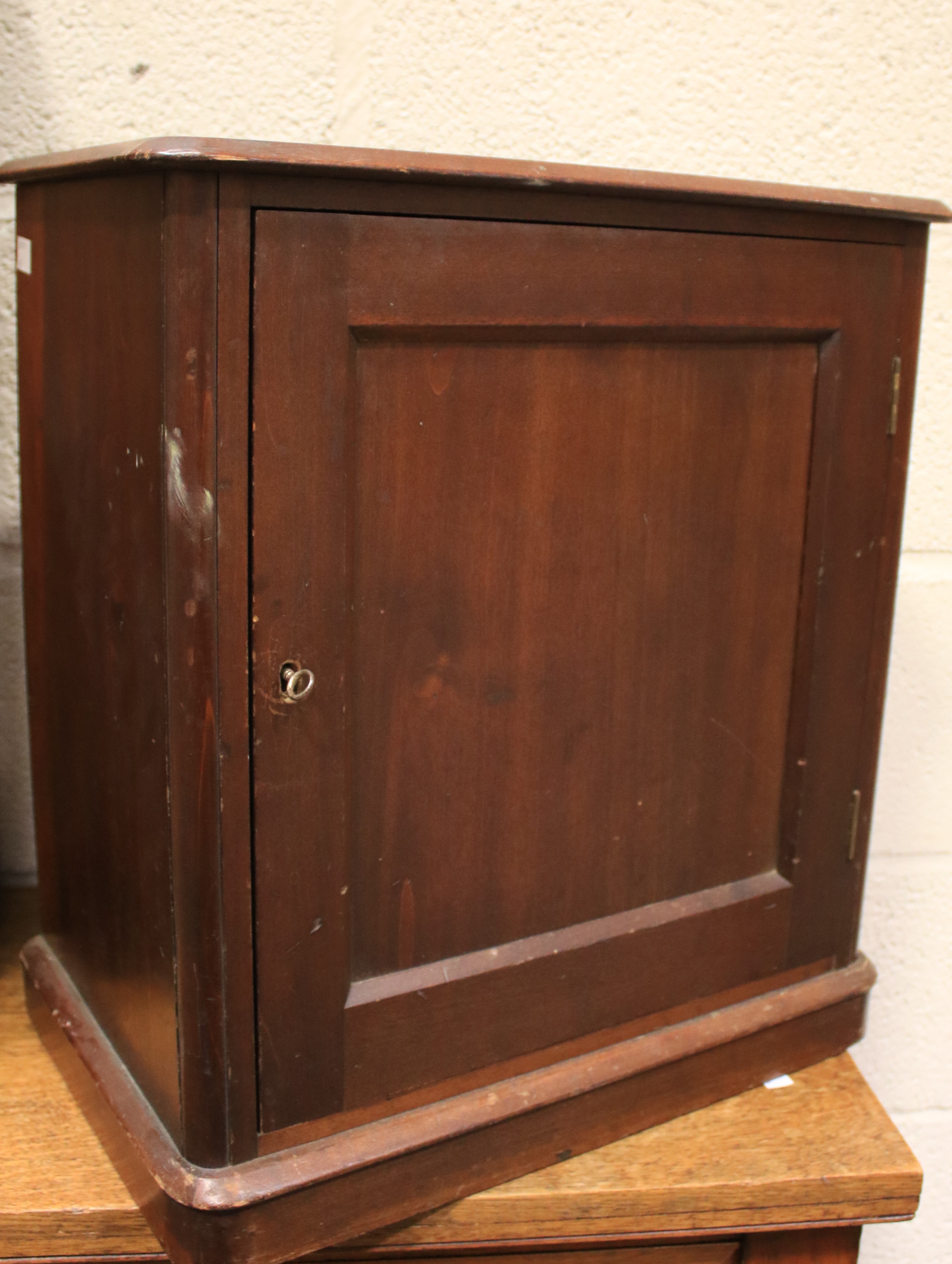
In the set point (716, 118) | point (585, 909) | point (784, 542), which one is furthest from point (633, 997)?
point (716, 118)

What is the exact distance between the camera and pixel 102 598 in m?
0.77

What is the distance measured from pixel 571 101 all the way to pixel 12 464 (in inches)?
23.8

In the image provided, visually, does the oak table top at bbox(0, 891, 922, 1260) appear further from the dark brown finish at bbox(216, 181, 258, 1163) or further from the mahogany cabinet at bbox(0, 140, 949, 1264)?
the dark brown finish at bbox(216, 181, 258, 1163)

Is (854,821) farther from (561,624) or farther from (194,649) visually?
(194,649)

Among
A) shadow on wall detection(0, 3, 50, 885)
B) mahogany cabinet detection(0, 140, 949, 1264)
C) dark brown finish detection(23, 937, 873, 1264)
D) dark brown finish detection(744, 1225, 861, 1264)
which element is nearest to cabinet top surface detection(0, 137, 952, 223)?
mahogany cabinet detection(0, 140, 949, 1264)

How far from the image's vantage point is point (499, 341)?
0.72 m

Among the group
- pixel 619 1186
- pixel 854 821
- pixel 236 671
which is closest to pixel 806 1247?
pixel 619 1186

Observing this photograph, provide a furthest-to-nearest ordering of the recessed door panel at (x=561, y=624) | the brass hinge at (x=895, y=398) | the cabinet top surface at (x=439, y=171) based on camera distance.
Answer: the brass hinge at (x=895, y=398)
the recessed door panel at (x=561, y=624)
the cabinet top surface at (x=439, y=171)

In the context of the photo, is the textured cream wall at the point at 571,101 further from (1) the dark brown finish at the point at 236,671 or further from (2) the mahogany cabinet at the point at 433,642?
(1) the dark brown finish at the point at 236,671

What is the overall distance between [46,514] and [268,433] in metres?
0.29

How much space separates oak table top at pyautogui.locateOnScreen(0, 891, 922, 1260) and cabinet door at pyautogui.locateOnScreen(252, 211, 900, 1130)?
10cm

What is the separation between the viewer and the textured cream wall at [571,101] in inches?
40.8

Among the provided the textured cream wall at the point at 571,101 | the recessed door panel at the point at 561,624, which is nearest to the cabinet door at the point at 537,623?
the recessed door panel at the point at 561,624

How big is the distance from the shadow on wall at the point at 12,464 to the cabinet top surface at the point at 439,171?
0.84 ft
